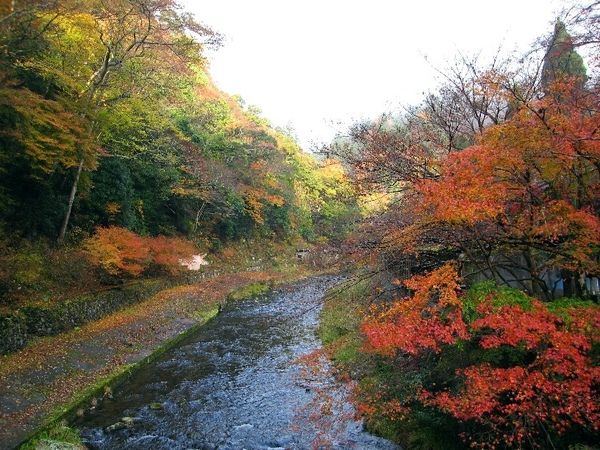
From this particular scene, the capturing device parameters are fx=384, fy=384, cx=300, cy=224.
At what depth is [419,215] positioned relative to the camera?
27.5ft

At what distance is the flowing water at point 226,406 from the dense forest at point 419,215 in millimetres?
1055

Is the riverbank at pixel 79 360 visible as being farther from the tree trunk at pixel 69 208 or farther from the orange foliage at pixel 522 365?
the orange foliage at pixel 522 365

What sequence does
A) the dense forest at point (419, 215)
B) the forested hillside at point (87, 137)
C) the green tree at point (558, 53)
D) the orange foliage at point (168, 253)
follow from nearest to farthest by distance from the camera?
the dense forest at point (419, 215) → the green tree at point (558, 53) → the forested hillside at point (87, 137) → the orange foliage at point (168, 253)

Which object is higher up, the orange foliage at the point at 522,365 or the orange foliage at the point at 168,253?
the orange foliage at the point at 168,253

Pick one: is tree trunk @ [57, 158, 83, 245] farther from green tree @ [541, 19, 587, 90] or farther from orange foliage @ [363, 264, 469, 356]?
green tree @ [541, 19, 587, 90]

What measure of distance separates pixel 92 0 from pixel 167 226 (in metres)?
14.5

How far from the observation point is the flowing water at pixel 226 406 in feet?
26.8

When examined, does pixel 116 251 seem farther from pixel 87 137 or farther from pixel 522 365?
pixel 522 365

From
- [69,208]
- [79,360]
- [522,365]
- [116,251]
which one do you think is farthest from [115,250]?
[522,365]

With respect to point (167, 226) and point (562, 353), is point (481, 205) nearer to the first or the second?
point (562, 353)

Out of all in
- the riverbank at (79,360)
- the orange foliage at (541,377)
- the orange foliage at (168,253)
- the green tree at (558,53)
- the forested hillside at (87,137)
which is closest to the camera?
the orange foliage at (541,377)

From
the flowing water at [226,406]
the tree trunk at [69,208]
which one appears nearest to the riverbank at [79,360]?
the flowing water at [226,406]

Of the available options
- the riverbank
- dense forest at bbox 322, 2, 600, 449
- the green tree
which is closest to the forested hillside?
the riverbank

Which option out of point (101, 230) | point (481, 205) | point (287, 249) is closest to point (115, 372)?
point (101, 230)
